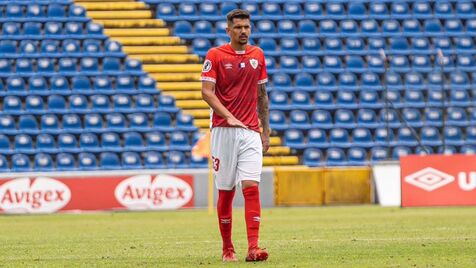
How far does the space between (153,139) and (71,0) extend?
5171 millimetres

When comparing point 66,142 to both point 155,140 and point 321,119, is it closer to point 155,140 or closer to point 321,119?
point 155,140

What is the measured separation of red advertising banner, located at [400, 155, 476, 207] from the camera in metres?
23.6

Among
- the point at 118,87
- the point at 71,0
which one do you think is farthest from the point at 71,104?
the point at 71,0

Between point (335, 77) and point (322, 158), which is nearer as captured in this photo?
point (322, 158)

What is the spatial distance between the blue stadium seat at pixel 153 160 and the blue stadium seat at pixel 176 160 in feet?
0.56

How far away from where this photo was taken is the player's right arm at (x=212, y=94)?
10.0 m

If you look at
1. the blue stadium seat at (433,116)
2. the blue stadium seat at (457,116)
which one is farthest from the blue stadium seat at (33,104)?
the blue stadium seat at (457,116)

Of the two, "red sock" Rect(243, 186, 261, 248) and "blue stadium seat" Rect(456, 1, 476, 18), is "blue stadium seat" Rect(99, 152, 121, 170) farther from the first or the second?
"red sock" Rect(243, 186, 261, 248)

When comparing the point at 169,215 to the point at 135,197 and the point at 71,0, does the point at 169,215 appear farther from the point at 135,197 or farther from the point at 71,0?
the point at 71,0

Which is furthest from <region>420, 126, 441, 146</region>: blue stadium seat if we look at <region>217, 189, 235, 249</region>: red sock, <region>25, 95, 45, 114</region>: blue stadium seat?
<region>217, 189, 235, 249</region>: red sock

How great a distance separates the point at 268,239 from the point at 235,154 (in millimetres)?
3485

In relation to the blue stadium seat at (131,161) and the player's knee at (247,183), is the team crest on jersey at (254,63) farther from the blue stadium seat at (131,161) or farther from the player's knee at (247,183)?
the blue stadium seat at (131,161)

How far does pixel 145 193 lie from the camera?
25062mm

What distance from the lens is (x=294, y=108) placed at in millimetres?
29688
